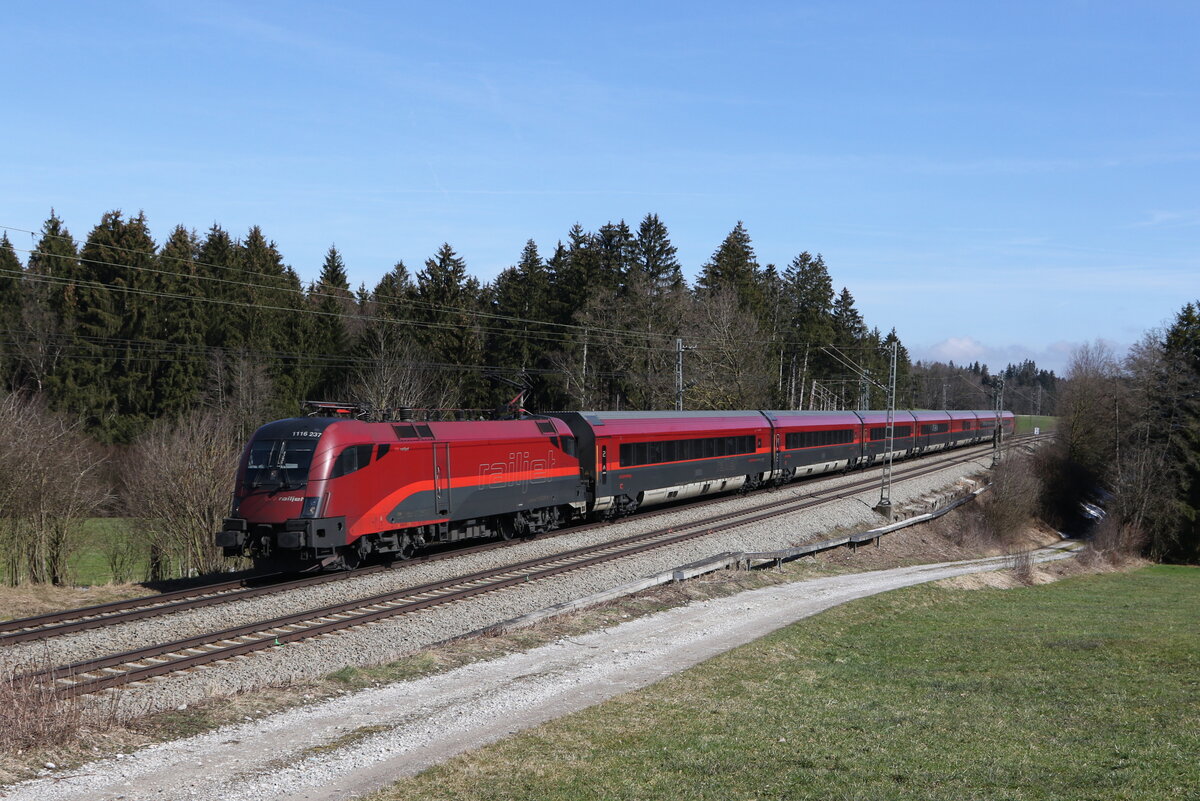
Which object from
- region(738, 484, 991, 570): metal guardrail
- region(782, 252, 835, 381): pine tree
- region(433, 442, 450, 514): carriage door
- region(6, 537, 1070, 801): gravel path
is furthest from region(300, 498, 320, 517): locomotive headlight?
region(782, 252, 835, 381): pine tree

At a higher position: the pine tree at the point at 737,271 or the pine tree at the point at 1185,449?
the pine tree at the point at 737,271

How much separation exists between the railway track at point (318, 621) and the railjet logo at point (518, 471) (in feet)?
8.17

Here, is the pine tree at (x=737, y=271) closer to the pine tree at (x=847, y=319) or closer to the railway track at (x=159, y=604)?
the pine tree at (x=847, y=319)

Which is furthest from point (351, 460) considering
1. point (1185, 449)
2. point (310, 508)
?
point (1185, 449)

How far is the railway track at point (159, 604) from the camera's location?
1566cm

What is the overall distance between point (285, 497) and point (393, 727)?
10.1 m

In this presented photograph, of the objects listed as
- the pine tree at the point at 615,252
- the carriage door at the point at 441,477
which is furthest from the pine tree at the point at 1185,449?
the carriage door at the point at 441,477

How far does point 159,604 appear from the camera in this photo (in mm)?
17984

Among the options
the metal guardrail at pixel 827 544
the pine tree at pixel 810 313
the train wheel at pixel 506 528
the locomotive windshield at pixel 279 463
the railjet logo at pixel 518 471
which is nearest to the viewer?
the locomotive windshield at pixel 279 463

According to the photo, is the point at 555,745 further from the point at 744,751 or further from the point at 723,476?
the point at 723,476

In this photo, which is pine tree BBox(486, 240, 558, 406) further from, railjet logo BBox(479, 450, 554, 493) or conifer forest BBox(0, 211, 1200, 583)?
railjet logo BBox(479, 450, 554, 493)

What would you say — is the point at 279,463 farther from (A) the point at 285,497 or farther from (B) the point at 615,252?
(B) the point at 615,252

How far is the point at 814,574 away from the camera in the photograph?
26.9 m

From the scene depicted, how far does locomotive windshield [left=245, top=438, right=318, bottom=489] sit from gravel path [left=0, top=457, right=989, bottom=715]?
7.63 feet
